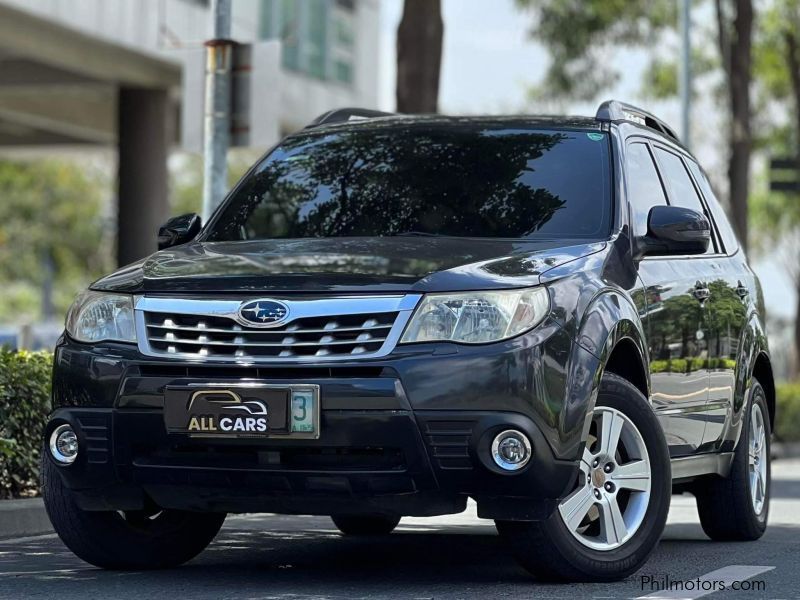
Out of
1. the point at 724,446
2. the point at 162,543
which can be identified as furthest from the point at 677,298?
the point at 162,543

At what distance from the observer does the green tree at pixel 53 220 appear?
6469cm

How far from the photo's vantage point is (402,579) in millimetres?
6836

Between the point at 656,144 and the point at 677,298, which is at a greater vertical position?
the point at 656,144

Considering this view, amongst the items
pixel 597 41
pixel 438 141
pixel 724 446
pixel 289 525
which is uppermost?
pixel 597 41

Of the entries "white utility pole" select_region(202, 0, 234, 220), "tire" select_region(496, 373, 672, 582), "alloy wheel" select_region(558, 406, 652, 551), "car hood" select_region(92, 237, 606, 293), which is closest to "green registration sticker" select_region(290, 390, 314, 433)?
"car hood" select_region(92, 237, 606, 293)

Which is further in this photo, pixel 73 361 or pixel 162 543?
pixel 162 543

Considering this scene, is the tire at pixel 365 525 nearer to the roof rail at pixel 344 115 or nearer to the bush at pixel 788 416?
the roof rail at pixel 344 115

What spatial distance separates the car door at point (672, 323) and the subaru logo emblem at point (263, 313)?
1.73m

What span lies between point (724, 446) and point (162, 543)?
2724 mm

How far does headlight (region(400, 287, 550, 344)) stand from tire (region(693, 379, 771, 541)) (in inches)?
104

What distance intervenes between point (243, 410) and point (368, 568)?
145 centimetres

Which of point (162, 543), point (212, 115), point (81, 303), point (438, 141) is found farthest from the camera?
point (212, 115)

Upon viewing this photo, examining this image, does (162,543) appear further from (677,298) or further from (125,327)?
(677,298)

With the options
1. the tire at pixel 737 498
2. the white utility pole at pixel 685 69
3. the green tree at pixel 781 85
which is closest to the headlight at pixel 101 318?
the tire at pixel 737 498
